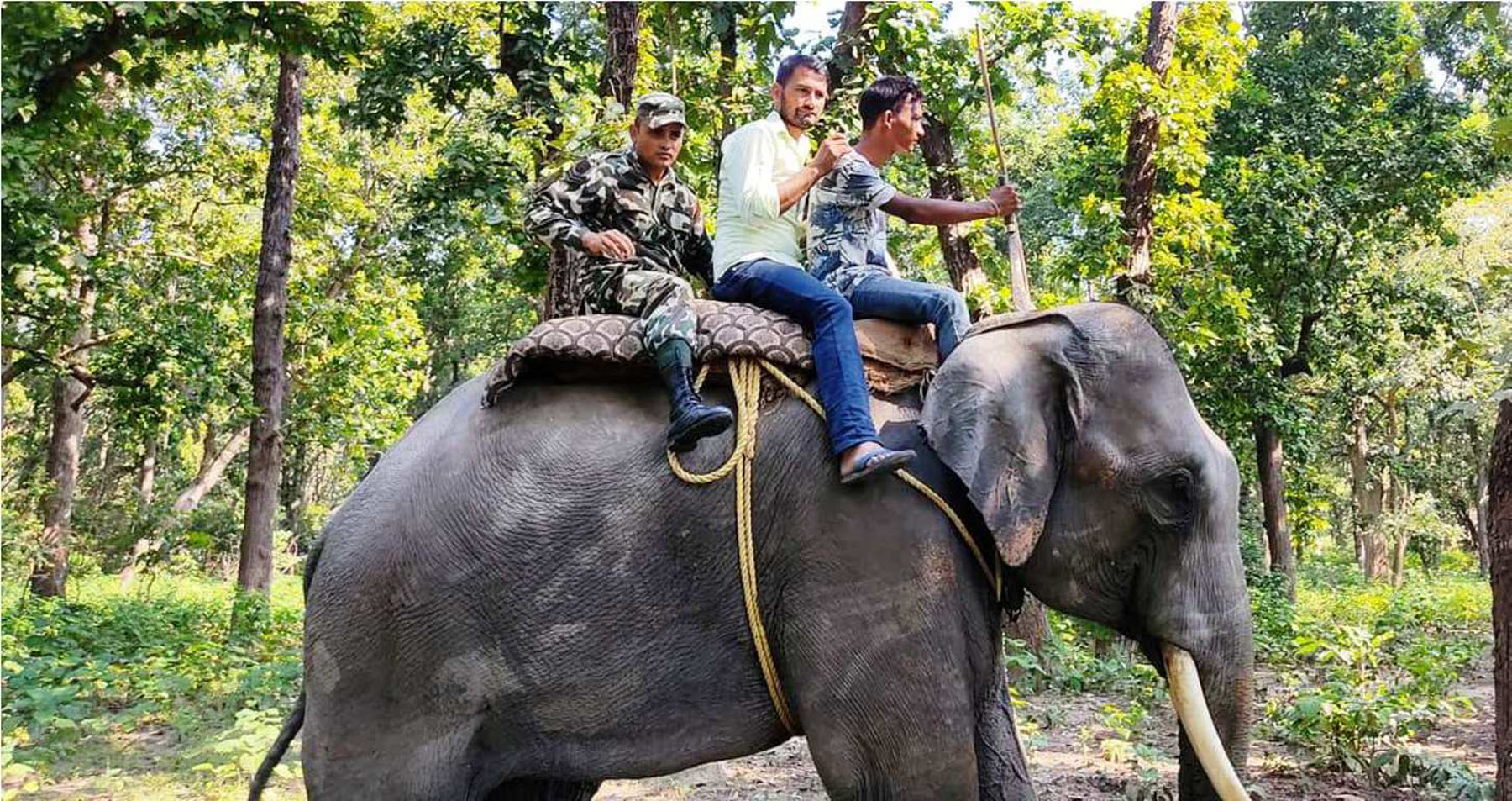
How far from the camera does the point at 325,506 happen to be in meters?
31.8

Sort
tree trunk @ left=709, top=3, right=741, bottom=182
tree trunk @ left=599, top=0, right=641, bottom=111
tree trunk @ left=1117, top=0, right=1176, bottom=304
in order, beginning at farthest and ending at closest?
tree trunk @ left=1117, top=0, right=1176, bottom=304, tree trunk @ left=709, top=3, right=741, bottom=182, tree trunk @ left=599, top=0, right=641, bottom=111

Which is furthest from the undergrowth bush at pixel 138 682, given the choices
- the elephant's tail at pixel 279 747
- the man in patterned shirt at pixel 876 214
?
the man in patterned shirt at pixel 876 214

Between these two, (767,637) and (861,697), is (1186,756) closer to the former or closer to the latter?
(861,697)

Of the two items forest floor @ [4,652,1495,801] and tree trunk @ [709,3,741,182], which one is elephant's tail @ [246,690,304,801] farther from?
tree trunk @ [709,3,741,182]

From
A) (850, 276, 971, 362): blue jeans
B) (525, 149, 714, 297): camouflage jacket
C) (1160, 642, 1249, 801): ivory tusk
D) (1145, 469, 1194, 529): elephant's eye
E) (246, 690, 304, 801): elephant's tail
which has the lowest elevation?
(246, 690, 304, 801): elephant's tail

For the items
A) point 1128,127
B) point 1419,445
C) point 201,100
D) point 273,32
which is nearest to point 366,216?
point 201,100

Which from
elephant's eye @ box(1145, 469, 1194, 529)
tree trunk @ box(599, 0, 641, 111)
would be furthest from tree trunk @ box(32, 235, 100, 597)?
elephant's eye @ box(1145, 469, 1194, 529)

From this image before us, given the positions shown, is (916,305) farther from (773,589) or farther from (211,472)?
(211,472)

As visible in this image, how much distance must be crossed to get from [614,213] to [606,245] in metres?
0.20

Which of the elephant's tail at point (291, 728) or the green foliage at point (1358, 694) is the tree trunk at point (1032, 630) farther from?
the elephant's tail at point (291, 728)

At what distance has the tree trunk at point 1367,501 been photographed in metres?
23.4

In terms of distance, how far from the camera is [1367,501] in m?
25.0

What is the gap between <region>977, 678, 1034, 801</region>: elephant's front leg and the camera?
3.00 m

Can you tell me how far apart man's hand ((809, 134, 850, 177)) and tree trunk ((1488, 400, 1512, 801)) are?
249cm
